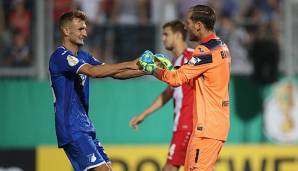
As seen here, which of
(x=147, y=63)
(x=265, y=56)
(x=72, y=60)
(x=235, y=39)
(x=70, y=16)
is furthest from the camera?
(x=235, y=39)

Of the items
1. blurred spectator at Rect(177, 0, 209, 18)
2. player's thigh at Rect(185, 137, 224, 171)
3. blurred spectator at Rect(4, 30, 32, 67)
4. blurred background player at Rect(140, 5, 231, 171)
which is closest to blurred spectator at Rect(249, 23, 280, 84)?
blurred spectator at Rect(177, 0, 209, 18)

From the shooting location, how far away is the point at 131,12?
1342 cm

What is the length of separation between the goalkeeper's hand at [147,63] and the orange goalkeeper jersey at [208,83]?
12 cm

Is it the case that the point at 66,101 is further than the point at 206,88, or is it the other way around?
the point at 66,101

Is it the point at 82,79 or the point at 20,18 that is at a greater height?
the point at 20,18

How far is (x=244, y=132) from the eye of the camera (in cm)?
1236

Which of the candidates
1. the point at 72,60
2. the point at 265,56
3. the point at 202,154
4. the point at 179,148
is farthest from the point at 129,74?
the point at 265,56

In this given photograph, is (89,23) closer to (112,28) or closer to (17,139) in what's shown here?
(112,28)

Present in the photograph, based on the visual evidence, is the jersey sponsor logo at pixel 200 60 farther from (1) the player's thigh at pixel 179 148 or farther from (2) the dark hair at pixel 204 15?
(1) the player's thigh at pixel 179 148

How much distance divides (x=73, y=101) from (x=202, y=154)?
4.42 ft

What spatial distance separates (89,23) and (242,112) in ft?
9.60

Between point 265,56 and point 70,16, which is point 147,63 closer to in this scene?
point 70,16

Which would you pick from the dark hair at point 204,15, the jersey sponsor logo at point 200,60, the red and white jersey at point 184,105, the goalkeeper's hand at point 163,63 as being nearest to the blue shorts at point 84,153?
the goalkeeper's hand at point 163,63

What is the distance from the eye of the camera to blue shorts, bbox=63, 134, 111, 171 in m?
7.59
